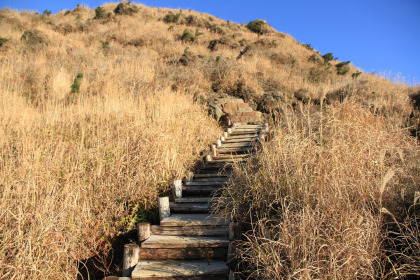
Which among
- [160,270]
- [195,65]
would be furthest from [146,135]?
[195,65]

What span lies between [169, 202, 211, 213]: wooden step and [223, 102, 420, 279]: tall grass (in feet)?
2.69

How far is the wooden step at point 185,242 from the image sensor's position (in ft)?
12.0

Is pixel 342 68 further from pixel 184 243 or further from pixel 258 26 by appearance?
pixel 184 243

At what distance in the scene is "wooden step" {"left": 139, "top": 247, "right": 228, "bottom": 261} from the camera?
3598mm

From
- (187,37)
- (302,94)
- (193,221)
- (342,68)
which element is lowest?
(193,221)

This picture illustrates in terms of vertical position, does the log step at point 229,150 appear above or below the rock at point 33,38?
below

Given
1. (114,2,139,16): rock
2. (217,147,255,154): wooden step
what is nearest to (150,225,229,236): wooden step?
(217,147,255,154): wooden step

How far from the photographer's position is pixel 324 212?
272 centimetres

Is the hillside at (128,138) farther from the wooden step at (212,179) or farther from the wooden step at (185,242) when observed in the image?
the wooden step at (185,242)

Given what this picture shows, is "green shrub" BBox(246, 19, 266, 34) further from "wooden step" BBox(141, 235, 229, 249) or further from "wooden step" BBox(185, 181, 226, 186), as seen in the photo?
"wooden step" BBox(141, 235, 229, 249)

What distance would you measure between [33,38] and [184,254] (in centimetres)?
1611

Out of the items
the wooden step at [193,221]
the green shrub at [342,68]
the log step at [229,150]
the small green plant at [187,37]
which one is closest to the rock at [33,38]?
the small green plant at [187,37]

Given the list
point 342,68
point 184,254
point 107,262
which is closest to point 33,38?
point 107,262

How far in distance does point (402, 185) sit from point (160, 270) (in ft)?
10.5
